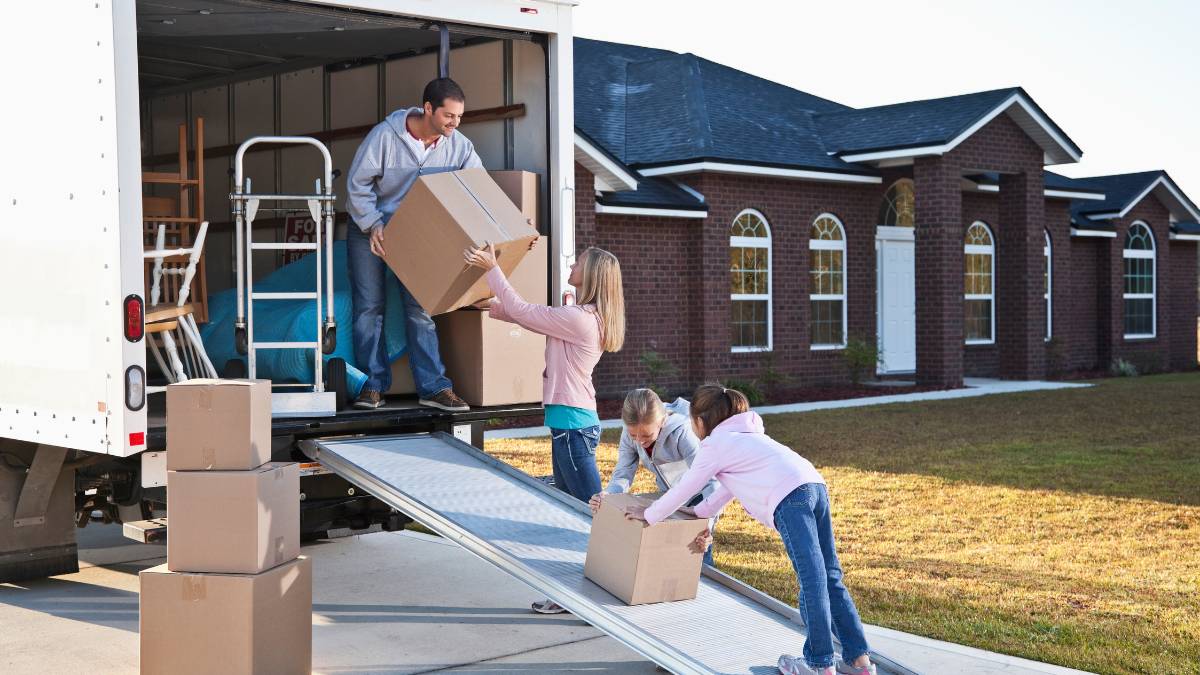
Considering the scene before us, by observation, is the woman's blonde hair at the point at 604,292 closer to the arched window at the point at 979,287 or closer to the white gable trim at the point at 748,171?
the white gable trim at the point at 748,171

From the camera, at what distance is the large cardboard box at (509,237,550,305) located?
6.95 m

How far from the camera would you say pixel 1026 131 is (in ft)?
71.8

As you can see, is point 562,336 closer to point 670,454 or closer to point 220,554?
point 670,454

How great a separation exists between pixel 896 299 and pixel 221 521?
18247mm

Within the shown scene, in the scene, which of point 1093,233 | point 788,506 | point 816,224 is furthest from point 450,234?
point 1093,233

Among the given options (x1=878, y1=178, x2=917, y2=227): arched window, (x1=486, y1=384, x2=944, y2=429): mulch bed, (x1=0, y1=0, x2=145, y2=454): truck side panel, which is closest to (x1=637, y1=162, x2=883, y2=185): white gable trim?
(x1=878, y1=178, x2=917, y2=227): arched window

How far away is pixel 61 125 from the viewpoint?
5.76m

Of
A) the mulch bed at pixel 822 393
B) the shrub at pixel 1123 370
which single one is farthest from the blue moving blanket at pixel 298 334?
the shrub at pixel 1123 370

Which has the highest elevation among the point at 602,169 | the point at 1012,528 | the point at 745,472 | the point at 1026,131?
the point at 1026,131

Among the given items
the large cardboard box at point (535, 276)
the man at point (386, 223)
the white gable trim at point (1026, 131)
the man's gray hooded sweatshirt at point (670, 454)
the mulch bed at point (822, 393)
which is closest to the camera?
the man's gray hooded sweatshirt at point (670, 454)

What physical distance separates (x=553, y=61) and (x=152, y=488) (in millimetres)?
2932

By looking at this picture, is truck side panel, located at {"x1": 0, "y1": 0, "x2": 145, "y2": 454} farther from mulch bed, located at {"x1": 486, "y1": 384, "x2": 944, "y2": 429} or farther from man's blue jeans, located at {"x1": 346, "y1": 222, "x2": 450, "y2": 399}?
mulch bed, located at {"x1": 486, "y1": 384, "x2": 944, "y2": 429}

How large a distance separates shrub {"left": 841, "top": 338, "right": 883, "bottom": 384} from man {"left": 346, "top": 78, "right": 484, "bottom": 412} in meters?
14.3

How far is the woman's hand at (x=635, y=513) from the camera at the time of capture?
5.11 m
